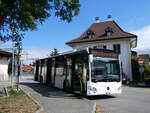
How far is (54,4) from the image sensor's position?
862cm

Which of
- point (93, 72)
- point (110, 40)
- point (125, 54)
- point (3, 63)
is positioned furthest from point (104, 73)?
point (110, 40)

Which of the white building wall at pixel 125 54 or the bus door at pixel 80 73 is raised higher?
the white building wall at pixel 125 54

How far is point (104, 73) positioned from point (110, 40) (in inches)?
1032

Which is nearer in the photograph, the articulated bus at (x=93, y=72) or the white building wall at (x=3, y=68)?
the articulated bus at (x=93, y=72)

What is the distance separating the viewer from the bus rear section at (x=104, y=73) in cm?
1272

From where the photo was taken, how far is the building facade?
121 feet

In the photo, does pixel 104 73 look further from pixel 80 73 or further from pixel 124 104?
pixel 124 104

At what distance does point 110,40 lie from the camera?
38.6 meters

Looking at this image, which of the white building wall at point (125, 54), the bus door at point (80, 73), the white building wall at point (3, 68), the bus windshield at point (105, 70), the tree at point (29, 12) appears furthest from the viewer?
the white building wall at point (125, 54)

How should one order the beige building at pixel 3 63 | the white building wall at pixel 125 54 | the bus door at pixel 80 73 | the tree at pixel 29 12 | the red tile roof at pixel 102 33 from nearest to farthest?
the tree at pixel 29 12
the bus door at pixel 80 73
the beige building at pixel 3 63
the white building wall at pixel 125 54
the red tile roof at pixel 102 33

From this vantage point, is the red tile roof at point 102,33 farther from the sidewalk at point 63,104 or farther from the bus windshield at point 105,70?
the sidewalk at point 63,104

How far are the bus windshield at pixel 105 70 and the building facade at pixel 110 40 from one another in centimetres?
2320

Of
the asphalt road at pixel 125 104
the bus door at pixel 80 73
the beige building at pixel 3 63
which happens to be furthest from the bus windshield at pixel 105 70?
the beige building at pixel 3 63

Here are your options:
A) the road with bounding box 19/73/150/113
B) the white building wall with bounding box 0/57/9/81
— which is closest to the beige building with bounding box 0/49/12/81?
the white building wall with bounding box 0/57/9/81
